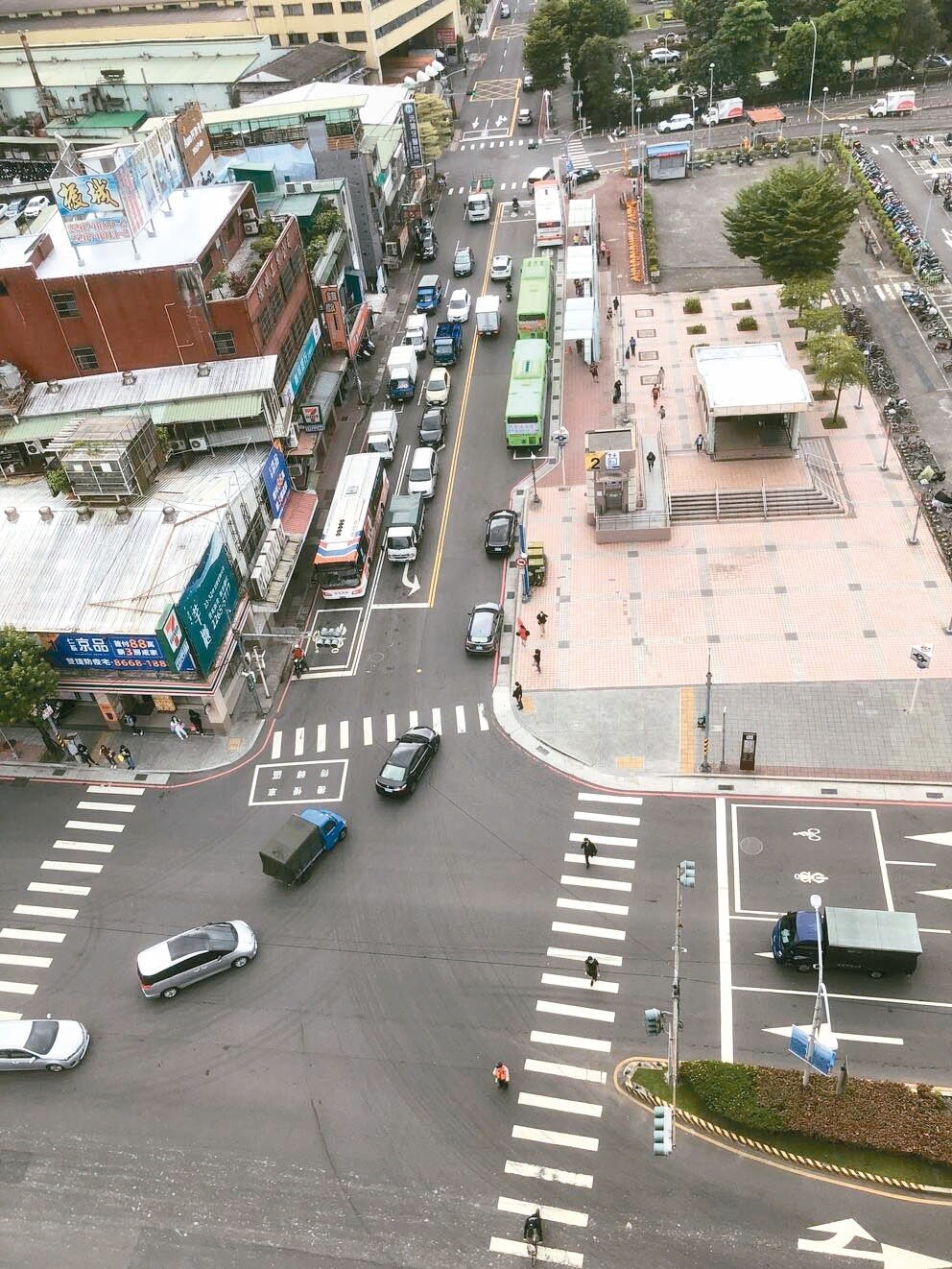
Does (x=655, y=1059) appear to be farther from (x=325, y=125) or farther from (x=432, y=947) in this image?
(x=325, y=125)

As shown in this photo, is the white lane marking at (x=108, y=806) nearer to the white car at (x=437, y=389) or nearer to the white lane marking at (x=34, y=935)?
the white lane marking at (x=34, y=935)

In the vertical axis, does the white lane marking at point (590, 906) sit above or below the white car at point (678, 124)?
below

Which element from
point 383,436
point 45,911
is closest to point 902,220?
point 383,436

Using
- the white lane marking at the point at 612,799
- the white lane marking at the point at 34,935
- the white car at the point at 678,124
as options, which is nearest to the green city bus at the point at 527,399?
the white lane marking at the point at 612,799

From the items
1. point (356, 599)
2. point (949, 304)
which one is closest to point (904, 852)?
point (356, 599)

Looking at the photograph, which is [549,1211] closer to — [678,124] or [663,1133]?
[663,1133]

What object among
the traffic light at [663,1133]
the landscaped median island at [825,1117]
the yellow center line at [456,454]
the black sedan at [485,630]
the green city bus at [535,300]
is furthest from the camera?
the green city bus at [535,300]
